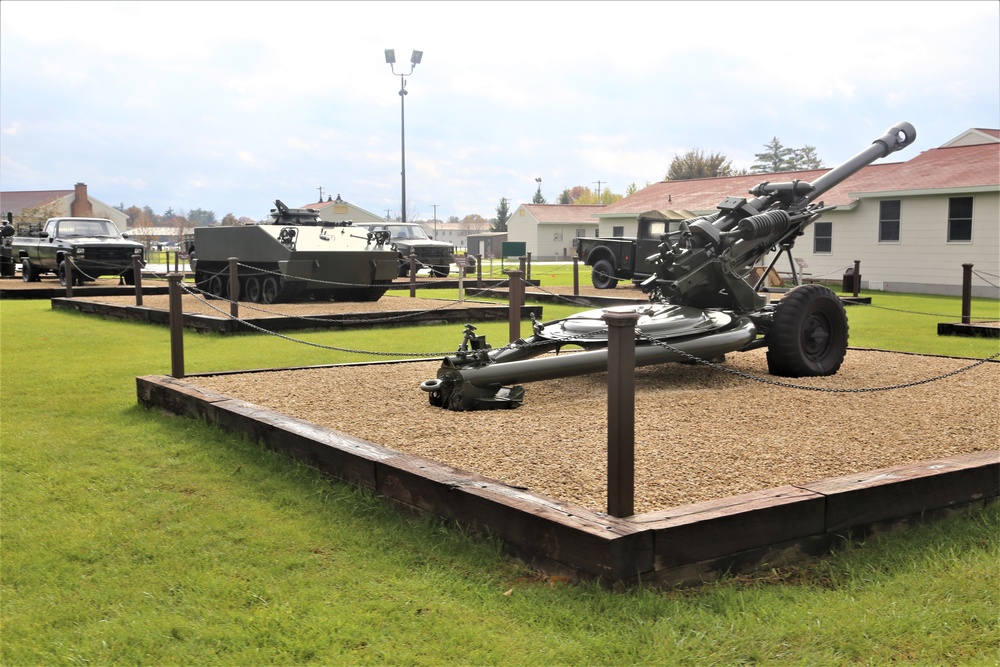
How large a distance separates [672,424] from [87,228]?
20.5 m

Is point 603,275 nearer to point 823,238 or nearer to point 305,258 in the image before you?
point 823,238

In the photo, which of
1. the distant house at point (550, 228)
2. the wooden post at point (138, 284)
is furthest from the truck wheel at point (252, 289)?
the distant house at point (550, 228)

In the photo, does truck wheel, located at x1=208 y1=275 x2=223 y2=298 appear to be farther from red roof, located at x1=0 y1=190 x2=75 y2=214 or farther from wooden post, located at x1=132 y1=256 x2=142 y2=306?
red roof, located at x1=0 y1=190 x2=75 y2=214

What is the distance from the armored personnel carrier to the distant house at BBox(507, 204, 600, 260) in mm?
41052

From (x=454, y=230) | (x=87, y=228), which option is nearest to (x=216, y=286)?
(x=87, y=228)

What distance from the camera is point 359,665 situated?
3074 millimetres

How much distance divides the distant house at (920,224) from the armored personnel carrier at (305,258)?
12.6 meters

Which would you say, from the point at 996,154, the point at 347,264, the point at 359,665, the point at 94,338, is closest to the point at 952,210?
the point at 996,154

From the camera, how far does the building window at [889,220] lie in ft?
79.9

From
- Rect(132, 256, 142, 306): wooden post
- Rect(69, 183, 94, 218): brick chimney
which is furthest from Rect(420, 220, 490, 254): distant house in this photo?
Rect(132, 256, 142, 306): wooden post

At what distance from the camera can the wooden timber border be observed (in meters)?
3.56

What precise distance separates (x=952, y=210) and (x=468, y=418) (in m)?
20.2

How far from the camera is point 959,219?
22.7 m

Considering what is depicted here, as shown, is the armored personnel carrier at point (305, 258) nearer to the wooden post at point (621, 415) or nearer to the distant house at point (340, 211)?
the wooden post at point (621, 415)
